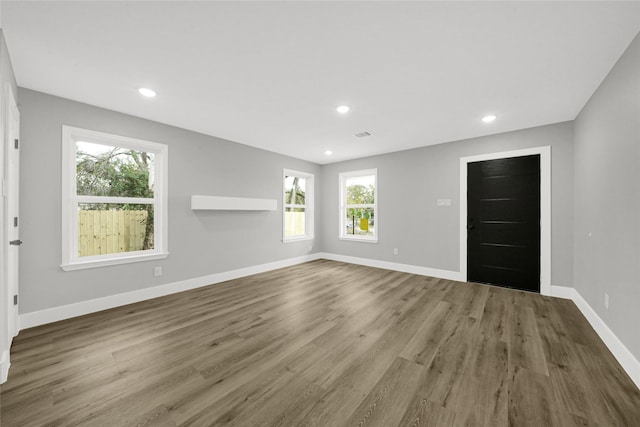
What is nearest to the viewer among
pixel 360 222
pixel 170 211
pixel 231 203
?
pixel 170 211

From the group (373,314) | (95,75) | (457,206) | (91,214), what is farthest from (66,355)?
(457,206)

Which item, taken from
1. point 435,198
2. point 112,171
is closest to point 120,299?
point 112,171

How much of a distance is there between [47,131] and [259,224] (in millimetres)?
3030

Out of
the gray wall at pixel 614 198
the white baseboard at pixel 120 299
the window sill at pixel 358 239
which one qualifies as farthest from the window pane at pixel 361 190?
the gray wall at pixel 614 198

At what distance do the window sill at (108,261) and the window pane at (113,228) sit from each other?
0.19 m

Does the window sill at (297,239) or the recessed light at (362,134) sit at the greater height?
the recessed light at (362,134)

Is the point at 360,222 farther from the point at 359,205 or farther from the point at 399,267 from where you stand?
the point at 399,267

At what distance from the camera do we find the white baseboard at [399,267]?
440cm

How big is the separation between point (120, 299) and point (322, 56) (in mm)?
3676

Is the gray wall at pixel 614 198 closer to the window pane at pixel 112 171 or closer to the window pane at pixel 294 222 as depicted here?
the window pane at pixel 294 222

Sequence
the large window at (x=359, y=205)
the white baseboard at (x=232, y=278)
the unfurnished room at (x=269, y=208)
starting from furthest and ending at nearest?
1. the large window at (x=359, y=205)
2. the white baseboard at (x=232, y=278)
3. the unfurnished room at (x=269, y=208)

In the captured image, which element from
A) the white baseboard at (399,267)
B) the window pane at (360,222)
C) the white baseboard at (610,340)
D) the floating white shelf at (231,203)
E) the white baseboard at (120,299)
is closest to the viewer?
the white baseboard at (610,340)

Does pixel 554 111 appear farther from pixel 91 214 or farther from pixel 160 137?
pixel 91 214

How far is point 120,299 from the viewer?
123 inches
